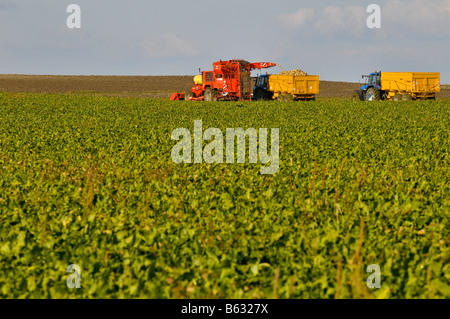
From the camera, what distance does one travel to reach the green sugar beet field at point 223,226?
4.73m

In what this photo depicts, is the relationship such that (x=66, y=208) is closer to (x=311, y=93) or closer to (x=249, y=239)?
(x=249, y=239)

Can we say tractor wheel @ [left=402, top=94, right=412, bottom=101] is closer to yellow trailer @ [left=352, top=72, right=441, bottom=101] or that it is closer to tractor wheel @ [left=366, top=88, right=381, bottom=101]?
yellow trailer @ [left=352, top=72, right=441, bottom=101]

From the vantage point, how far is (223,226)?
631 cm

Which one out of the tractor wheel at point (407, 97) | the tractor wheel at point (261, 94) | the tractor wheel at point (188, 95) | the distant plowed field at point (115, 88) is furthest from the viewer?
the distant plowed field at point (115, 88)

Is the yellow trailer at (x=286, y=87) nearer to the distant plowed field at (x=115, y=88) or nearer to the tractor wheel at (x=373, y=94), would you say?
the tractor wheel at (x=373, y=94)

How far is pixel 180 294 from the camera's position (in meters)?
4.59

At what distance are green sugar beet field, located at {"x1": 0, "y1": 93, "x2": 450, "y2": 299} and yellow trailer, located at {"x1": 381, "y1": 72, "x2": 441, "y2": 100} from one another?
25.1 meters

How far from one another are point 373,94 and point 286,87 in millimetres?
6339

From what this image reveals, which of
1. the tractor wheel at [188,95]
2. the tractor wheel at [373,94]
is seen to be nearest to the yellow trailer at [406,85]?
the tractor wheel at [373,94]

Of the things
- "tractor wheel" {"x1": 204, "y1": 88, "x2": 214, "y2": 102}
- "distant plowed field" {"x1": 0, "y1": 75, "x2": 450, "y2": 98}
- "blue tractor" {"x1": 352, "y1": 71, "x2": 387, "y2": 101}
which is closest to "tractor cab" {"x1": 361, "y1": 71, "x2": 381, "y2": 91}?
"blue tractor" {"x1": 352, "y1": 71, "x2": 387, "y2": 101}

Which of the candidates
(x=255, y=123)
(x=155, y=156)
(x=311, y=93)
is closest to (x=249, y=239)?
(x=155, y=156)

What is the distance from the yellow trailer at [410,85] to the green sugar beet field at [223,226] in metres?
25.1

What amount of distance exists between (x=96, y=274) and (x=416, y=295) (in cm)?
279

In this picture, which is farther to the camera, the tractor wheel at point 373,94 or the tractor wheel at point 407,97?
the tractor wheel at point 373,94
